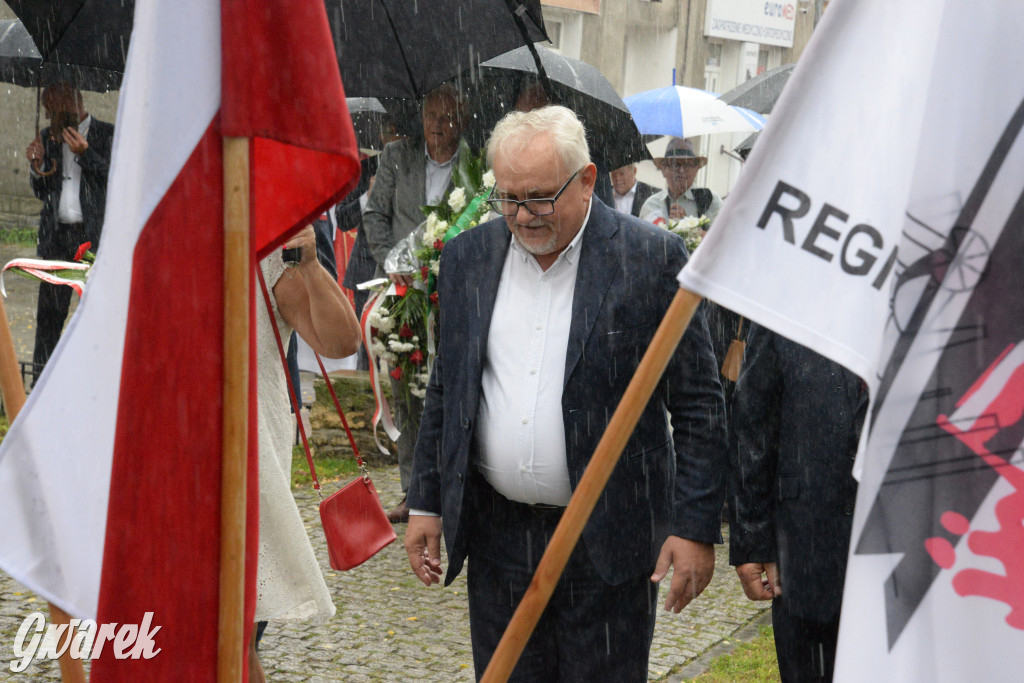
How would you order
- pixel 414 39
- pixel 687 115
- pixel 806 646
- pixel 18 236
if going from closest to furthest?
pixel 806 646
pixel 414 39
pixel 687 115
pixel 18 236

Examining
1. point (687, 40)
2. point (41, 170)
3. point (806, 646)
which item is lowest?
point (806, 646)

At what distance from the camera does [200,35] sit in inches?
86.5

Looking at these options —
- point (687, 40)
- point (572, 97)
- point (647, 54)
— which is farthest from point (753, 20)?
point (572, 97)

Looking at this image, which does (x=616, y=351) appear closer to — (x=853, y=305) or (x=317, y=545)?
(x=853, y=305)

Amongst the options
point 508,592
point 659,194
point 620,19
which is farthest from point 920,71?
point 620,19

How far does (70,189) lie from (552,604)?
254 inches

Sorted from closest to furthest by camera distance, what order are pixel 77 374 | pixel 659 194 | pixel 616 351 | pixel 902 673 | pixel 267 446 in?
pixel 902 673
pixel 77 374
pixel 616 351
pixel 267 446
pixel 659 194

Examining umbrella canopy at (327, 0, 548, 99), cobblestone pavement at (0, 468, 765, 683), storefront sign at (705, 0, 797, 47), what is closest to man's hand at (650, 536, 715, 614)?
cobblestone pavement at (0, 468, 765, 683)

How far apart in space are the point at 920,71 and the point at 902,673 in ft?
3.42

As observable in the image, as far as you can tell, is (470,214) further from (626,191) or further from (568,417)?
(626,191)

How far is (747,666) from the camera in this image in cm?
523

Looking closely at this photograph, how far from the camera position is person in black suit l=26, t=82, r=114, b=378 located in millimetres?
8180

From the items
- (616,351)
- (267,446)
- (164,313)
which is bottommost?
(267,446)

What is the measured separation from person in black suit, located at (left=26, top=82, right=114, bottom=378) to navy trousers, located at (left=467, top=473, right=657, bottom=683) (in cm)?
560
